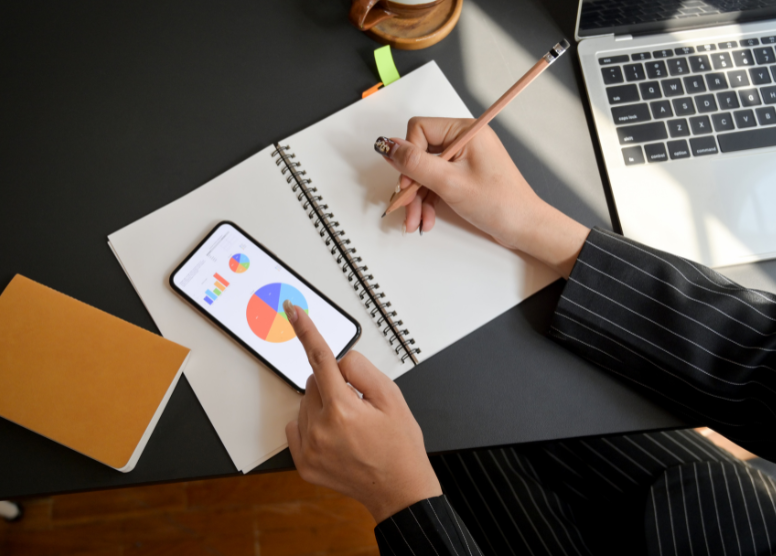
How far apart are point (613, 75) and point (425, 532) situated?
71cm

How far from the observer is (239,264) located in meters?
0.68

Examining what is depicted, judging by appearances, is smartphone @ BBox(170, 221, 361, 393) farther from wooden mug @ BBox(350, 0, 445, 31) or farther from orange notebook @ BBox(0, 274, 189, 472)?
wooden mug @ BBox(350, 0, 445, 31)

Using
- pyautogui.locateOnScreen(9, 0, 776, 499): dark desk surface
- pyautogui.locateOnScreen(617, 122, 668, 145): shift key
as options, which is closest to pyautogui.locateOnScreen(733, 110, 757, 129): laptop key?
pyautogui.locateOnScreen(617, 122, 668, 145): shift key

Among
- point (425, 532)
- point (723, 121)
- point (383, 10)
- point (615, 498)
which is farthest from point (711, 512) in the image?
point (383, 10)

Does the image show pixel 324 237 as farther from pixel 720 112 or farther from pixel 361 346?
pixel 720 112

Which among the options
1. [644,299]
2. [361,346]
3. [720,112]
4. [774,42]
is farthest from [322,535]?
[774,42]

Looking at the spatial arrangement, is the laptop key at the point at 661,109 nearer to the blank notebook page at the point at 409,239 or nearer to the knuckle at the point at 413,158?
the blank notebook page at the point at 409,239

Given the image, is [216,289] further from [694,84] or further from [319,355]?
[694,84]

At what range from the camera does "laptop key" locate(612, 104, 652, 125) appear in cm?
75

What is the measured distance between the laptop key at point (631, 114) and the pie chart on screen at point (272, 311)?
0.54 meters

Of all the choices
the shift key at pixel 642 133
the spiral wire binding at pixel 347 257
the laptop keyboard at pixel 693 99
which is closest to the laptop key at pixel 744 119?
the laptop keyboard at pixel 693 99

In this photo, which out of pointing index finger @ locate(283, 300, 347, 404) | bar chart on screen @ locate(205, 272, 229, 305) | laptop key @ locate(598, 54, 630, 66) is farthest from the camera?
laptop key @ locate(598, 54, 630, 66)

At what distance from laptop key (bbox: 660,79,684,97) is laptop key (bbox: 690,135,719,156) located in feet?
0.25

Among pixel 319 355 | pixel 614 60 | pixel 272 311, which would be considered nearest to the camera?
pixel 319 355
